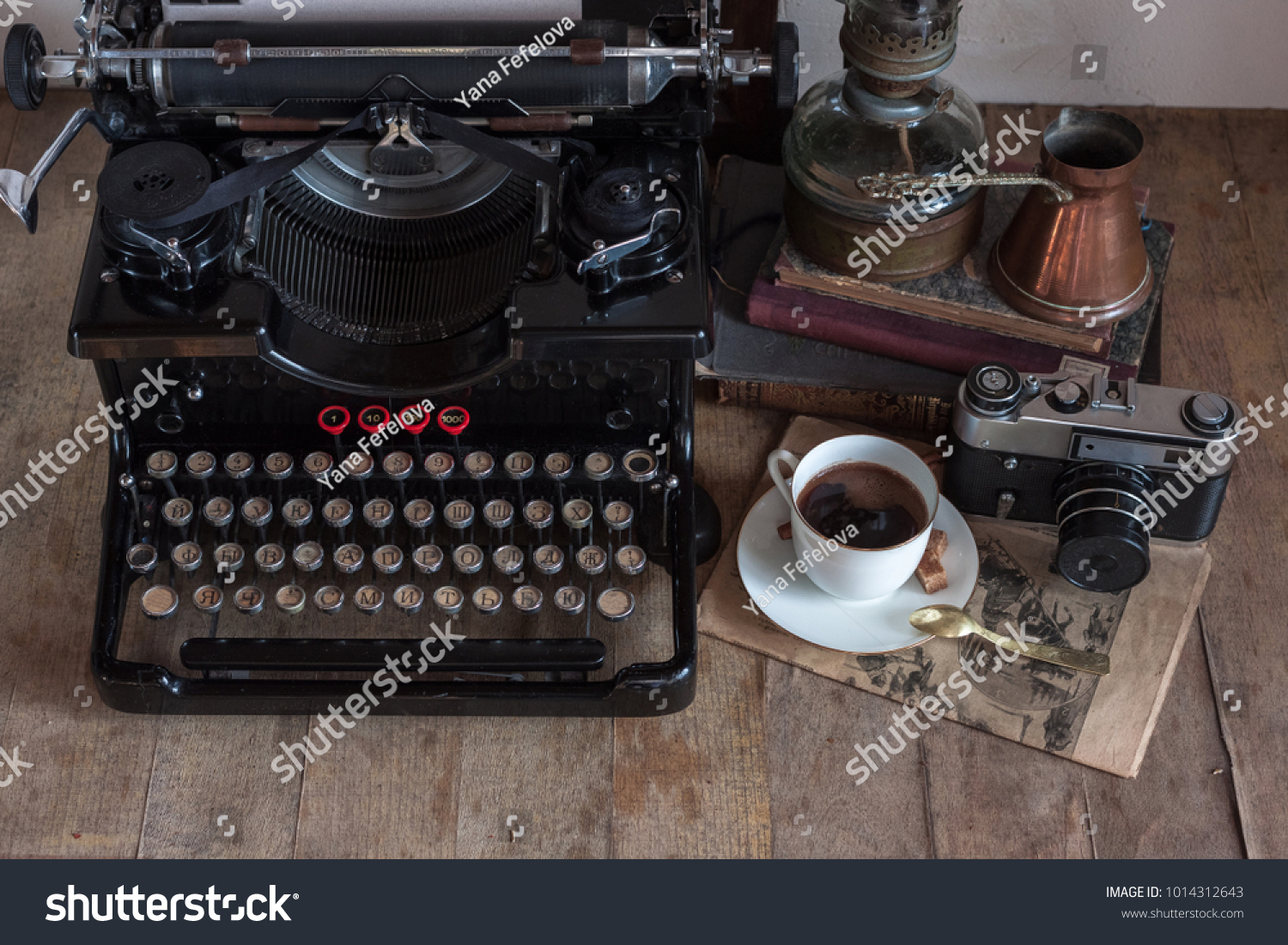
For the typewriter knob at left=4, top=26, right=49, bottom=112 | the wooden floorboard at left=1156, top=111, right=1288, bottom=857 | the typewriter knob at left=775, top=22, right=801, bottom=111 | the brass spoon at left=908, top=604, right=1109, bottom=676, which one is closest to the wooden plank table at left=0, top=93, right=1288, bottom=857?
the wooden floorboard at left=1156, top=111, right=1288, bottom=857

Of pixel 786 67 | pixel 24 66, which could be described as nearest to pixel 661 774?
pixel 786 67

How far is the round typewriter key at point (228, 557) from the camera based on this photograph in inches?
68.4

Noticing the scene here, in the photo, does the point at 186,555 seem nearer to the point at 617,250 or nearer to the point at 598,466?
the point at 598,466

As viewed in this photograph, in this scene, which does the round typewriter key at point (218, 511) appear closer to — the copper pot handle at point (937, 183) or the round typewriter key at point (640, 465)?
the round typewriter key at point (640, 465)

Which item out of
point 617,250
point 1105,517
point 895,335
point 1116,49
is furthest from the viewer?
point 1116,49

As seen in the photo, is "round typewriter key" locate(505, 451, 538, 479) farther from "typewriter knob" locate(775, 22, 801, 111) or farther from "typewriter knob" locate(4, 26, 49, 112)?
"typewriter knob" locate(4, 26, 49, 112)

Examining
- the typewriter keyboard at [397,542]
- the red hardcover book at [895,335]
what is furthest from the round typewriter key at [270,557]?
the red hardcover book at [895,335]

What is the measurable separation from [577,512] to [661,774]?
1.10ft

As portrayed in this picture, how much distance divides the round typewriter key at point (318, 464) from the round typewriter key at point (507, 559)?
0.23m

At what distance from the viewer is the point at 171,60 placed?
1558 millimetres

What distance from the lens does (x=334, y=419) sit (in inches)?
66.2

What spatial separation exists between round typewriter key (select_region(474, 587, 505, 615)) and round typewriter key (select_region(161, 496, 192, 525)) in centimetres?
37

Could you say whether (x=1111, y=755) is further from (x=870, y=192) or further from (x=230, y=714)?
(x=230, y=714)
